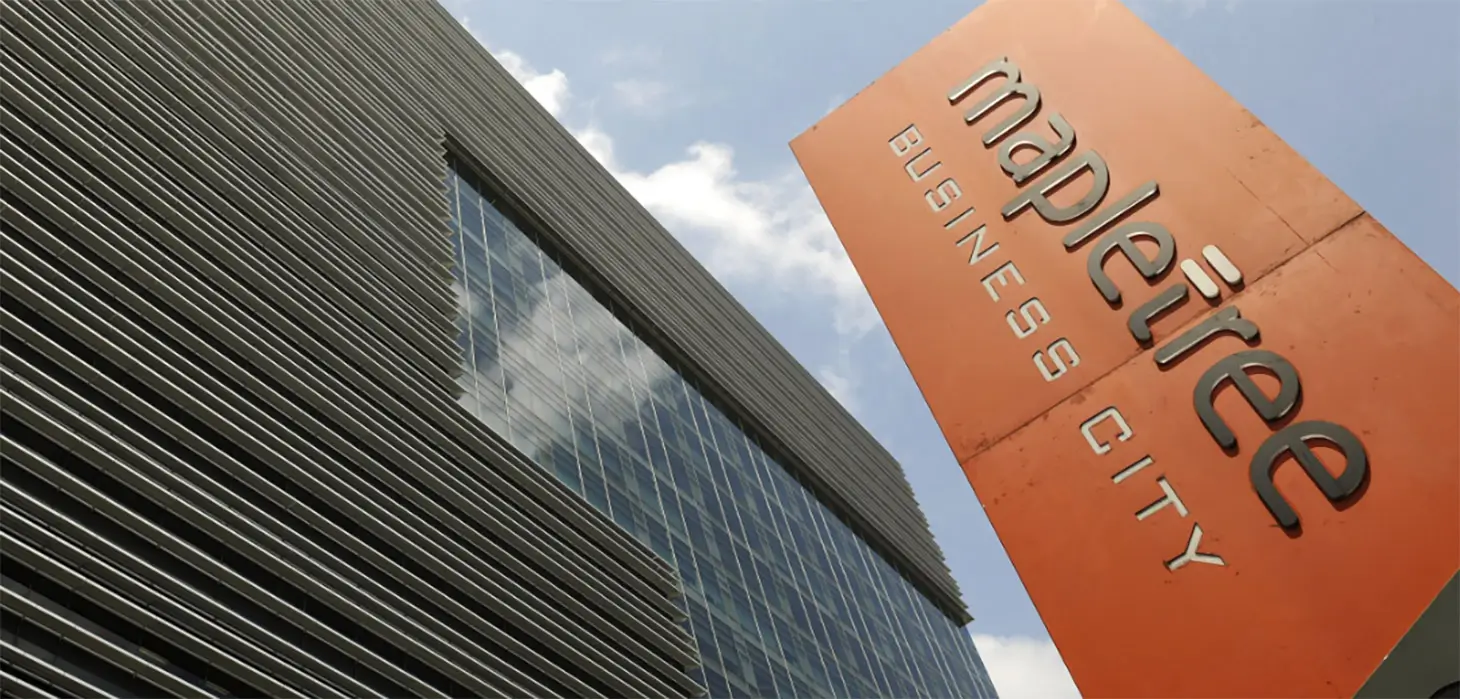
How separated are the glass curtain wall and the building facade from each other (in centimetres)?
21

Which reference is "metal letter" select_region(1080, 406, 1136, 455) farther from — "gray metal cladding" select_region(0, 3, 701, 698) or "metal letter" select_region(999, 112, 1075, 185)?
"gray metal cladding" select_region(0, 3, 701, 698)

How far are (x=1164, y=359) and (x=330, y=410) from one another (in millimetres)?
19585

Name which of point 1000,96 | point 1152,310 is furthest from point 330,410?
point 1152,310

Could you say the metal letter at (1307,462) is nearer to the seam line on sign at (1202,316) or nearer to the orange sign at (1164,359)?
the orange sign at (1164,359)

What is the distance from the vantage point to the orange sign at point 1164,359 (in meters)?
8.42

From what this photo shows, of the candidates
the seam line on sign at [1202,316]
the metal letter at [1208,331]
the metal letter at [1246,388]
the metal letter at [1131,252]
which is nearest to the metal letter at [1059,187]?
the metal letter at [1131,252]

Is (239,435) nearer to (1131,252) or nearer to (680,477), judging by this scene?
(1131,252)

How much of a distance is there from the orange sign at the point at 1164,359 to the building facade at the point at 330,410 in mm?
13052

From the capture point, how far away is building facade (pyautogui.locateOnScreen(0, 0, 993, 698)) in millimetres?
18281

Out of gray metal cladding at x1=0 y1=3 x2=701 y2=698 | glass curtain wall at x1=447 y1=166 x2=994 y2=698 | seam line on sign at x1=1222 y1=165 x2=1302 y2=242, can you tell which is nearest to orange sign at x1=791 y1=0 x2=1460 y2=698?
seam line on sign at x1=1222 y1=165 x2=1302 y2=242

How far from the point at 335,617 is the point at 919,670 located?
42.6 meters

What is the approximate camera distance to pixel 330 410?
2470cm

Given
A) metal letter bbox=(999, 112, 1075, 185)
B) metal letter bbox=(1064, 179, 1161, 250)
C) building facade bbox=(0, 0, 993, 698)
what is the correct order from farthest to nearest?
1. building facade bbox=(0, 0, 993, 698)
2. metal letter bbox=(999, 112, 1075, 185)
3. metal letter bbox=(1064, 179, 1161, 250)

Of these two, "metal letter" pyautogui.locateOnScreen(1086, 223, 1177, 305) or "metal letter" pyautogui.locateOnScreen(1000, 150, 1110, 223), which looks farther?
"metal letter" pyautogui.locateOnScreen(1000, 150, 1110, 223)
